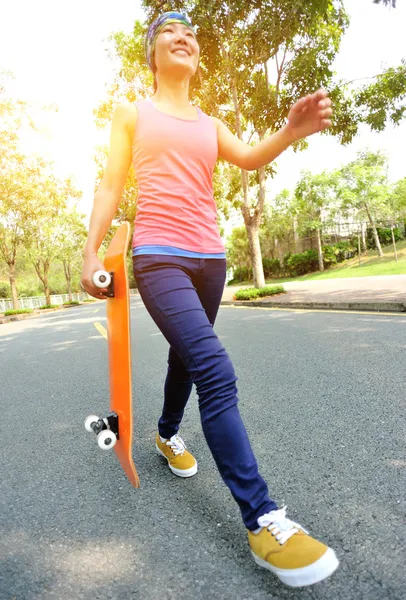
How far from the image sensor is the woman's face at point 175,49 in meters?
1.97

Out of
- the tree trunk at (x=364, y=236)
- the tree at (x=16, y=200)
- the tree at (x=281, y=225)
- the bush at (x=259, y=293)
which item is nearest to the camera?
the bush at (x=259, y=293)

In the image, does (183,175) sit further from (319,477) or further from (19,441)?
(19,441)

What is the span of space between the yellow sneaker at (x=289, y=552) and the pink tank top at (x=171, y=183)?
1.04 meters

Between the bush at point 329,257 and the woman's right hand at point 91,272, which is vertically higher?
the woman's right hand at point 91,272

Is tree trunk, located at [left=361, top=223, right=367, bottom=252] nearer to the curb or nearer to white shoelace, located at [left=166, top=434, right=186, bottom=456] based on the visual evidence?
the curb

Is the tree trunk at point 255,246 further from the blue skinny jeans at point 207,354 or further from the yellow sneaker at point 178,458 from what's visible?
the blue skinny jeans at point 207,354

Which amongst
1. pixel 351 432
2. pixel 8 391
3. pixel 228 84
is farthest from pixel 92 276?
pixel 228 84

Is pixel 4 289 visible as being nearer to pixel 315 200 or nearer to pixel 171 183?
pixel 315 200

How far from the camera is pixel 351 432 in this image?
2551mm

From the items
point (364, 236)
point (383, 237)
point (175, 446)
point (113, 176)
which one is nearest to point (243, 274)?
point (364, 236)

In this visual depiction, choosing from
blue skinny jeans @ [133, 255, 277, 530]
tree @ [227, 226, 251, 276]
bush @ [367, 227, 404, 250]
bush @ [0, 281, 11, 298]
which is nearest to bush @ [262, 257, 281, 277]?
tree @ [227, 226, 251, 276]

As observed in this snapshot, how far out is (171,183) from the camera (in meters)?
1.86

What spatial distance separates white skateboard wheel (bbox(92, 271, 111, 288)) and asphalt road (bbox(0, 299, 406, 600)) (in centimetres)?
97

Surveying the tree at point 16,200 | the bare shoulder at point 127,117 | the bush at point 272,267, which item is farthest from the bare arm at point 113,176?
the bush at point 272,267
